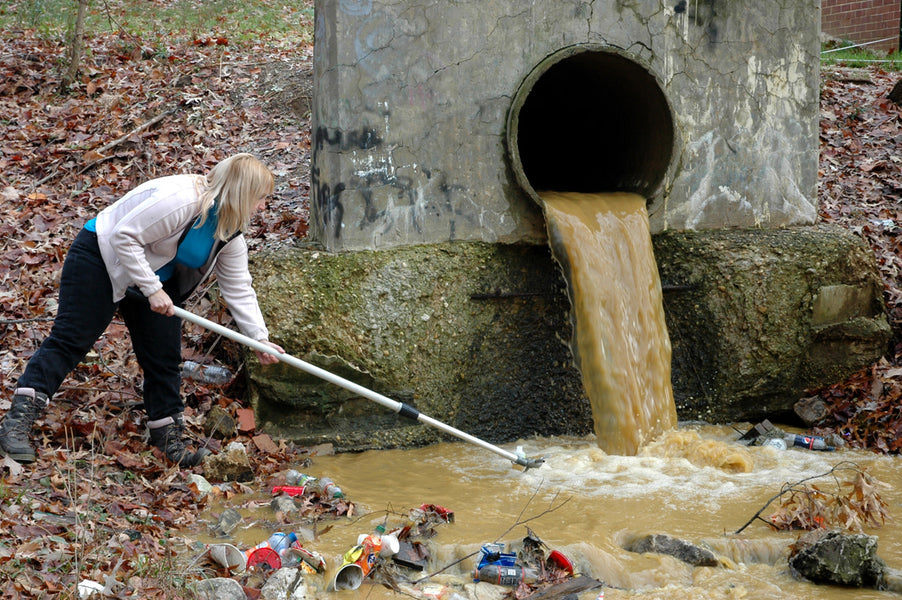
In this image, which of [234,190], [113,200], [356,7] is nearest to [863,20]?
[356,7]

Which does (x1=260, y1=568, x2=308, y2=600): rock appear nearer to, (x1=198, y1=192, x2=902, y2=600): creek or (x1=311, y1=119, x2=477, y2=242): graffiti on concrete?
(x1=198, y1=192, x2=902, y2=600): creek

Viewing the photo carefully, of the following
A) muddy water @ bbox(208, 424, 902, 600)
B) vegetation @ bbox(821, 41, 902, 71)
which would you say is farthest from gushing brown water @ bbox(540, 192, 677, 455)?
vegetation @ bbox(821, 41, 902, 71)

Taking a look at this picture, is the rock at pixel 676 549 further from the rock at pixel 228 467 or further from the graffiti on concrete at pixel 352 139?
the graffiti on concrete at pixel 352 139

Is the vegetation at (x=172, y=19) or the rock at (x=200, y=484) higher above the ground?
the vegetation at (x=172, y=19)

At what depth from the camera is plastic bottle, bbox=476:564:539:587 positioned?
11.3 ft

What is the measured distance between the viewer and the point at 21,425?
162 inches

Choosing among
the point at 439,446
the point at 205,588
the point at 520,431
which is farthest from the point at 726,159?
the point at 205,588

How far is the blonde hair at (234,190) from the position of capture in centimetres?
410

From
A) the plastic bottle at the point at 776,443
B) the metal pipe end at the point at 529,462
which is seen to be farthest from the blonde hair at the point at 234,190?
the plastic bottle at the point at 776,443

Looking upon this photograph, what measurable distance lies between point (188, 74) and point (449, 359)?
5997 mm

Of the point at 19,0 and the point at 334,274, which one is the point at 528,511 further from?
the point at 19,0

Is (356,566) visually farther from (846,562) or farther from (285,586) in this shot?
(846,562)

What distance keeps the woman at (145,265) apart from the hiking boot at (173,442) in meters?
0.02

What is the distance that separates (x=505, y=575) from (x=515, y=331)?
239cm
